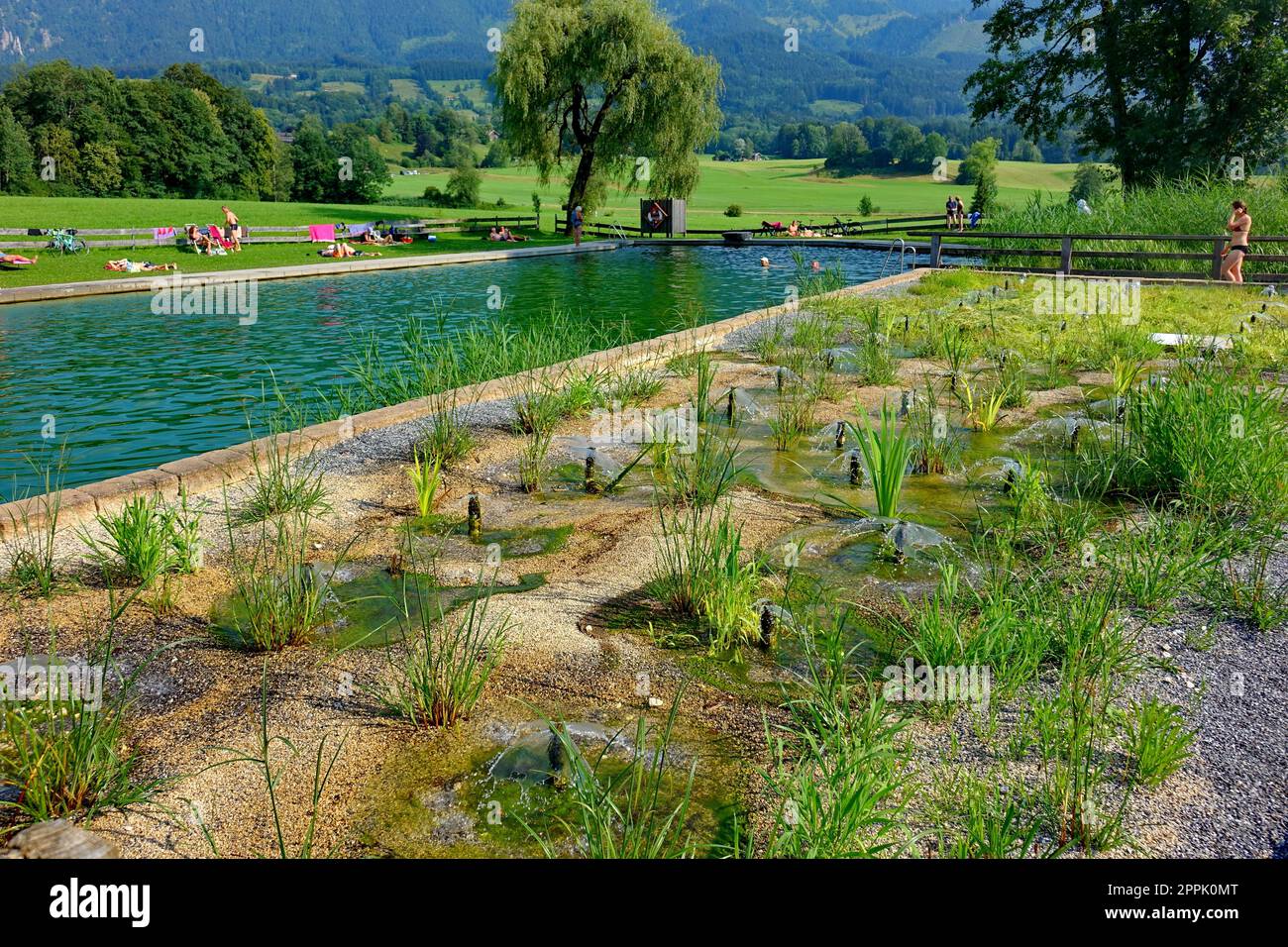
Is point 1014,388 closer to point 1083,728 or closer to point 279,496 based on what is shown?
point 1083,728

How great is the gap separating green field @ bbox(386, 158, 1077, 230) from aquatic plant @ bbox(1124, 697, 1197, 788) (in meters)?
38.7

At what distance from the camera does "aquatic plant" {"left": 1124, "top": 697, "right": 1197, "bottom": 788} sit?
296cm

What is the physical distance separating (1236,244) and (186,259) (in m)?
23.3

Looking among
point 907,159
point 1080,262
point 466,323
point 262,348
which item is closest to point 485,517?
point 262,348

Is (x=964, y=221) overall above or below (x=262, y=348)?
above

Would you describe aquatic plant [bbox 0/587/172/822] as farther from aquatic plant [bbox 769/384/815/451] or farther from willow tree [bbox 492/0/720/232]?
willow tree [bbox 492/0/720/232]

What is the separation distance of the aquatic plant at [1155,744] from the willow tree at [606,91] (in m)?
34.3

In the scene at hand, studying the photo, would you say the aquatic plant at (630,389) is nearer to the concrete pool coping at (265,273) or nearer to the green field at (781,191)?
the concrete pool coping at (265,273)

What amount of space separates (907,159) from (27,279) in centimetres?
10032

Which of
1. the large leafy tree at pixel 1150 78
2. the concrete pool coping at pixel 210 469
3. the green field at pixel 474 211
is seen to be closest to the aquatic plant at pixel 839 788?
the concrete pool coping at pixel 210 469

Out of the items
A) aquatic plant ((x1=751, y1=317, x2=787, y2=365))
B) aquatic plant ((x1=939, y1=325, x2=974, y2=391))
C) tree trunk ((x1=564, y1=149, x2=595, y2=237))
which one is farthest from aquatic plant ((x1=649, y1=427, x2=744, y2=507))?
tree trunk ((x1=564, y1=149, x2=595, y2=237))

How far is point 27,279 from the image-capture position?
762 inches

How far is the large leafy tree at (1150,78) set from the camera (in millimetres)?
27328
